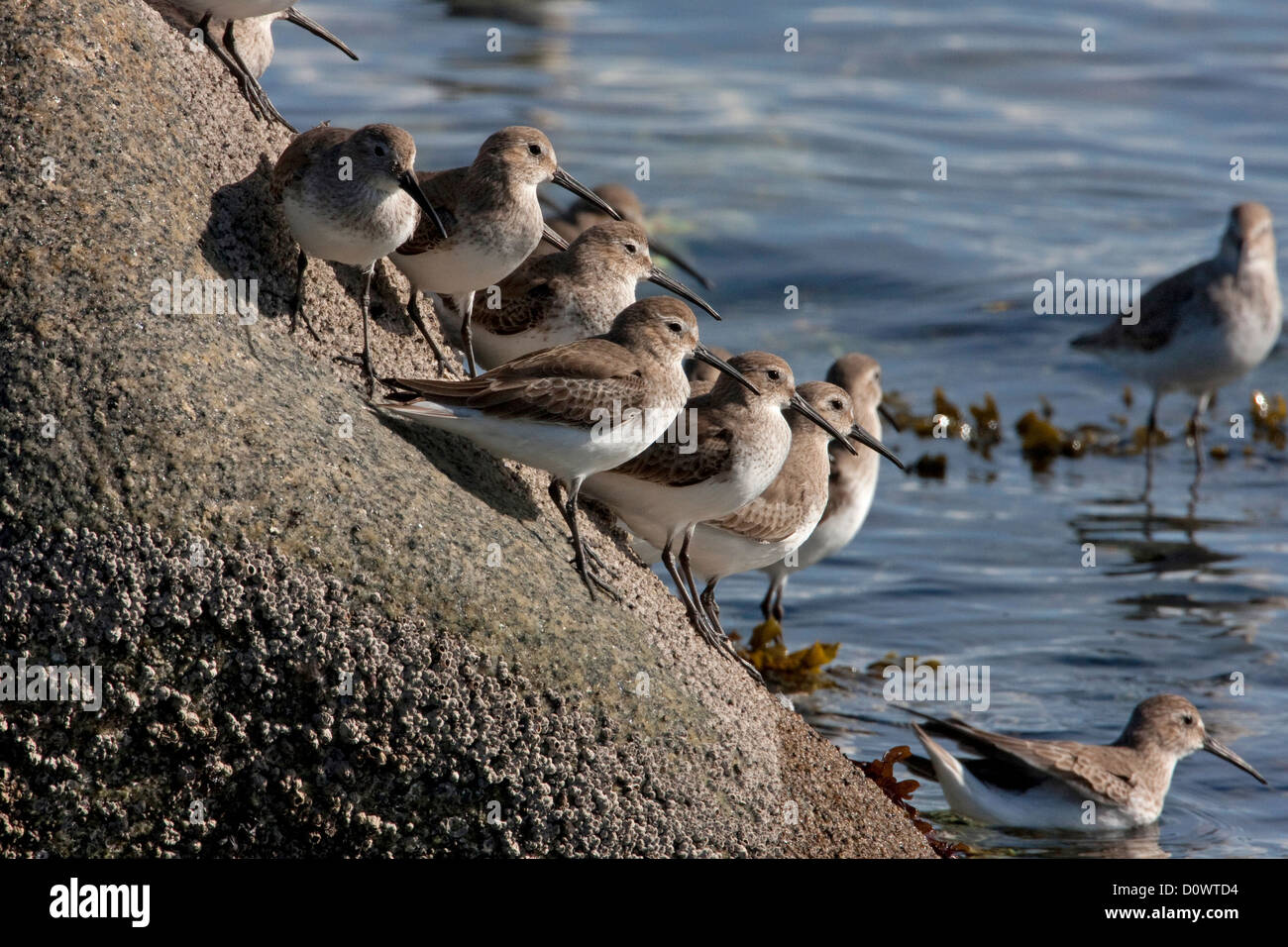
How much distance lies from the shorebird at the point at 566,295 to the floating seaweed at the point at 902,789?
2.38m

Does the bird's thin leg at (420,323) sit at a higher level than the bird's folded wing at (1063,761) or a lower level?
higher

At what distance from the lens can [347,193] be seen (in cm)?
555

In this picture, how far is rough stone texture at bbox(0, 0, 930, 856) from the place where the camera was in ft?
15.0

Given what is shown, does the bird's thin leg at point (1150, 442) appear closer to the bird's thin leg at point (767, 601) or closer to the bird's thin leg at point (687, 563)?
the bird's thin leg at point (767, 601)

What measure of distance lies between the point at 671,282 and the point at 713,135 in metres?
14.9

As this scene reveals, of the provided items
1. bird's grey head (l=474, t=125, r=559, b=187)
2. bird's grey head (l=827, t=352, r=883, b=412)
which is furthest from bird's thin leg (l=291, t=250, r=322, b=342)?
bird's grey head (l=827, t=352, r=883, b=412)

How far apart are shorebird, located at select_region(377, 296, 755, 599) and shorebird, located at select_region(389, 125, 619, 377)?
2.50ft

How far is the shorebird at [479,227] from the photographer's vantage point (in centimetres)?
648

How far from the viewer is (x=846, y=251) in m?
18.4

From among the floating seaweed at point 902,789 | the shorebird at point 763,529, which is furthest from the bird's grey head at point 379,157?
the floating seaweed at point 902,789

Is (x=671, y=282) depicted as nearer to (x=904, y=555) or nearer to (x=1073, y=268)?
(x=904, y=555)

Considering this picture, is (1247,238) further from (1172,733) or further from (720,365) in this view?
(720,365)

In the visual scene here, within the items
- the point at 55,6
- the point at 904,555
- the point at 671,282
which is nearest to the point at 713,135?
the point at 904,555

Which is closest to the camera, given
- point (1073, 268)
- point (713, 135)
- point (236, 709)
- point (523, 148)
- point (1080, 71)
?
point (236, 709)
